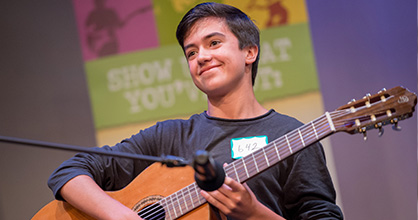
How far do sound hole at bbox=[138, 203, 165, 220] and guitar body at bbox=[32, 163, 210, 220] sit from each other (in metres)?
0.02

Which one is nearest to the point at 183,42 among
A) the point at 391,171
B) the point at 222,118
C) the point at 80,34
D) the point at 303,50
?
the point at 222,118

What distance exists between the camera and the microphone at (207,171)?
101cm

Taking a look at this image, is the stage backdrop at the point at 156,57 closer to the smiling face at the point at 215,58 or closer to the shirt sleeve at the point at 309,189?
the smiling face at the point at 215,58

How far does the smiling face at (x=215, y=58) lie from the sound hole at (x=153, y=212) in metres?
0.51

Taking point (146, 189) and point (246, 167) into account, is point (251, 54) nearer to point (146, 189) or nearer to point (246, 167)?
point (246, 167)

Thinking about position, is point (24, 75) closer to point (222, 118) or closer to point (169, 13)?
point (169, 13)

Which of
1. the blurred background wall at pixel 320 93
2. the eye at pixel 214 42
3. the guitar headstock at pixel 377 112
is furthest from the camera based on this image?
the blurred background wall at pixel 320 93

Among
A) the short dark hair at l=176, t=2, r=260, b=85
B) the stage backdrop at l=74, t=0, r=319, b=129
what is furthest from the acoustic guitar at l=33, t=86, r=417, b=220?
the stage backdrop at l=74, t=0, r=319, b=129

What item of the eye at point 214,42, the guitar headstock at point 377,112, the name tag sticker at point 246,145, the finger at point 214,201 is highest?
the eye at point 214,42

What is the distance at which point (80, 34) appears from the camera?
293cm

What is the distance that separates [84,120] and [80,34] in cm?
56

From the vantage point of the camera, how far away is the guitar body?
1685 millimetres

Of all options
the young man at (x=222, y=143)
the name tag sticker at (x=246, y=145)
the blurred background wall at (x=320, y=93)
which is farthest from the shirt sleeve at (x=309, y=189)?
the blurred background wall at (x=320, y=93)

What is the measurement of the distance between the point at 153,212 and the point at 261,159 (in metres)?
0.45
